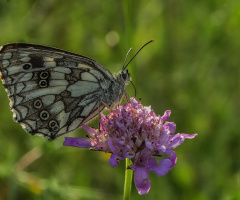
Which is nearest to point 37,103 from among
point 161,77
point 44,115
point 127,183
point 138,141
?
point 44,115

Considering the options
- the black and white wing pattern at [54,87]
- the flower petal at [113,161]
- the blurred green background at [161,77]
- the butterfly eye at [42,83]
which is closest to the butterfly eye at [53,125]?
the black and white wing pattern at [54,87]

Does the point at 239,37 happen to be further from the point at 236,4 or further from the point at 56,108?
the point at 56,108

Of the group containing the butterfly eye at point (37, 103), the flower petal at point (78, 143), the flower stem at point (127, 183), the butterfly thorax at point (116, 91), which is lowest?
the flower stem at point (127, 183)

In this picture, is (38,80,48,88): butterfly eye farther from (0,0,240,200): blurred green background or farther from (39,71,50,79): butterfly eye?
(0,0,240,200): blurred green background

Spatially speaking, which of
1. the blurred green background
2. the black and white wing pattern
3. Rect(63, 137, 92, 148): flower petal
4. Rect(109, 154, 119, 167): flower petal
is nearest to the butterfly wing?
the black and white wing pattern

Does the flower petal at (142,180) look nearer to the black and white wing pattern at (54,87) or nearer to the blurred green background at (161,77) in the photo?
the black and white wing pattern at (54,87)

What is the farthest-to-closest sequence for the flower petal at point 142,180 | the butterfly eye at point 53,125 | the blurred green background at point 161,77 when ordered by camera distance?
the blurred green background at point 161,77, the butterfly eye at point 53,125, the flower petal at point 142,180
